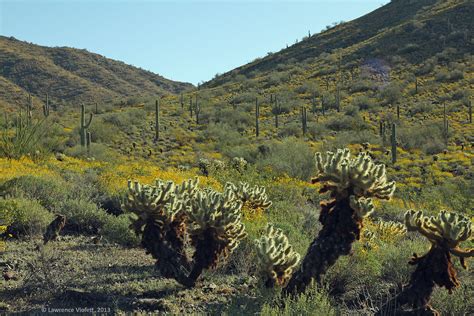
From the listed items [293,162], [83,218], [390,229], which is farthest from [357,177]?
[293,162]

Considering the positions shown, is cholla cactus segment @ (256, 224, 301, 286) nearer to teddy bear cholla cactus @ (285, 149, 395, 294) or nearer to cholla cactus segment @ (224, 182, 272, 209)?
teddy bear cholla cactus @ (285, 149, 395, 294)

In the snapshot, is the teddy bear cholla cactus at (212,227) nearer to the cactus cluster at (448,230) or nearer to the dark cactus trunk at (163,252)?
the dark cactus trunk at (163,252)

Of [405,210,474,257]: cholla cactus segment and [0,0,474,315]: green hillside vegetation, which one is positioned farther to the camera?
[0,0,474,315]: green hillside vegetation

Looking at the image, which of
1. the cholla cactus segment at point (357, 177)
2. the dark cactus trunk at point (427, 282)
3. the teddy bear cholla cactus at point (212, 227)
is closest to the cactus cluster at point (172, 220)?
the teddy bear cholla cactus at point (212, 227)

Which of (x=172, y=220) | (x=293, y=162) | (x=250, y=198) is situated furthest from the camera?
(x=293, y=162)

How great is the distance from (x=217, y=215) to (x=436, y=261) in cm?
237

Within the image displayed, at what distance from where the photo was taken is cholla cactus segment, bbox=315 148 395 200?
16.6ft

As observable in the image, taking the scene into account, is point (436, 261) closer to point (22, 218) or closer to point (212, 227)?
point (212, 227)

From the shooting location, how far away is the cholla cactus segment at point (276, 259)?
17.9ft

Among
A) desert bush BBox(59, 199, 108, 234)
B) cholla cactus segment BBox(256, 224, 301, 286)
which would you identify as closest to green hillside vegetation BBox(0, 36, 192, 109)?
desert bush BBox(59, 199, 108, 234)

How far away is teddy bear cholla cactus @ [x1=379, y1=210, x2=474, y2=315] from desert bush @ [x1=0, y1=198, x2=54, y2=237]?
565 centimetres

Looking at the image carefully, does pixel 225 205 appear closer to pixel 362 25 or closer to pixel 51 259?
pixel 51 259

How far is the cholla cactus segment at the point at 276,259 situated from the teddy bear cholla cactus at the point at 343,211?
0.28 m

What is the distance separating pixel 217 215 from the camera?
5.54 meters
